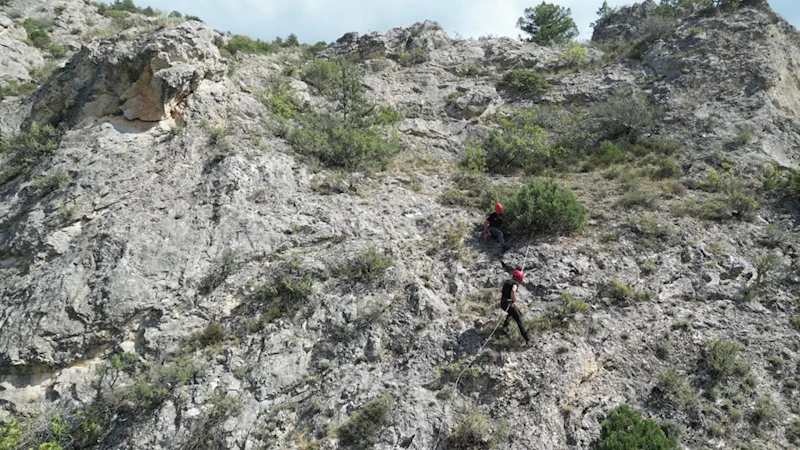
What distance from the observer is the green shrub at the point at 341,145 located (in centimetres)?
1296

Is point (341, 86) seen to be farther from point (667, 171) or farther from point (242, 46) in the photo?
point (667, 171)

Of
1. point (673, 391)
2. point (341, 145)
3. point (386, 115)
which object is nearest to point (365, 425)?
point (673, 391)

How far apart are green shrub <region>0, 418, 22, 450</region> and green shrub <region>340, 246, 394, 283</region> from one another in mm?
5322

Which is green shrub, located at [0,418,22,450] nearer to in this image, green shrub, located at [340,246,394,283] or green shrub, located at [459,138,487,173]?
green shrub, located at [340,246,394,283]

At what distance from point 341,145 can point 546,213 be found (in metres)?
5.75

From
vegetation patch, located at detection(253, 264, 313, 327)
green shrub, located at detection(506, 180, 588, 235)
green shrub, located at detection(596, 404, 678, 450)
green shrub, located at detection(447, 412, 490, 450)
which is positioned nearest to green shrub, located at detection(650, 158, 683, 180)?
green shrub, located at detection(506, 180, 588, 235)

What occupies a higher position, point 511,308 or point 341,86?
point 341,86

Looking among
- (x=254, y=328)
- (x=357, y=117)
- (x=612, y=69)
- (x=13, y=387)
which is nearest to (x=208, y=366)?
(x=254, y=328)

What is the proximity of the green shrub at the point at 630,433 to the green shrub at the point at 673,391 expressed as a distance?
573 mm

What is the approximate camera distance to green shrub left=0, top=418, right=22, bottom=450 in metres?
6.58

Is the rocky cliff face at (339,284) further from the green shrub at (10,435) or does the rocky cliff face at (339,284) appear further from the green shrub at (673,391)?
the green shrub at (10,435)

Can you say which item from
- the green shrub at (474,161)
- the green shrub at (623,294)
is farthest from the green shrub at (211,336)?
the green shrub at (474,161)

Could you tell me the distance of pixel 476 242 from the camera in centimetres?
1062

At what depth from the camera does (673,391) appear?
7223mm
